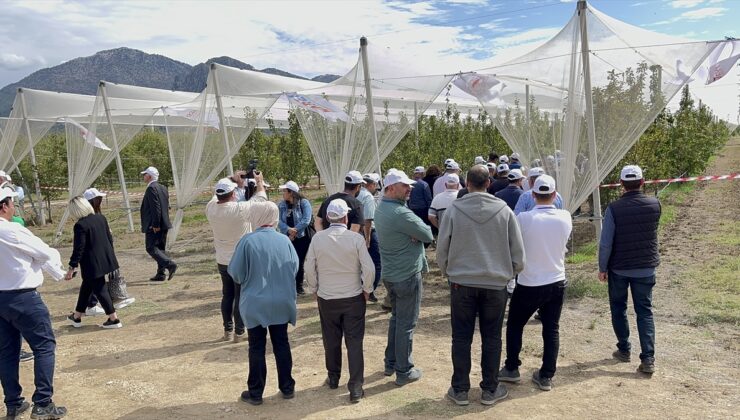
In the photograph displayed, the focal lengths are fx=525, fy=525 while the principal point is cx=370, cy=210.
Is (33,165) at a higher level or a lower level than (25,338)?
higher

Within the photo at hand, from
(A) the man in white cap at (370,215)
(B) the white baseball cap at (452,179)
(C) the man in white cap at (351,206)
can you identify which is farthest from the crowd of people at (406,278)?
(B) the white baseball cap at (452,179)

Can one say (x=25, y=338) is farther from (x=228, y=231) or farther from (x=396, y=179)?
(x=396, y=179)

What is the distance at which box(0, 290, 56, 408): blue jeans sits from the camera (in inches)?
158

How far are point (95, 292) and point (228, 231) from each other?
1.99 m

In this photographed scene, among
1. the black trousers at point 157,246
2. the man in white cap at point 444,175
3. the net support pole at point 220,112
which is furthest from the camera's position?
the net support pole at point 220,112

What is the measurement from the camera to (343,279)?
418 cm

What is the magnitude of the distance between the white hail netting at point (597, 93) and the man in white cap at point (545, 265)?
292 cm

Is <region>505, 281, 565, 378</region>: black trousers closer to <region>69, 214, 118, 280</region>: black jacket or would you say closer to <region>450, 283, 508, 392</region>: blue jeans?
<region>450, 283, 508, 392</region>: blue jeans

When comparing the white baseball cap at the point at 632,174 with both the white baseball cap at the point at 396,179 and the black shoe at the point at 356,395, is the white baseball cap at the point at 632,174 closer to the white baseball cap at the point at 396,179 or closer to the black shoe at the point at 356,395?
the white baseball cap at the point at 396,179

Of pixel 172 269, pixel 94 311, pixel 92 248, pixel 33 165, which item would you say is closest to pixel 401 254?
pixel 92 248

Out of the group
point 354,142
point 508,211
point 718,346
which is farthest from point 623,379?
point 354,142

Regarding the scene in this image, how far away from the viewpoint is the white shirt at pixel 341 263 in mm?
4152

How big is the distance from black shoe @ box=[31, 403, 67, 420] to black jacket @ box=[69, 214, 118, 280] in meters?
2.06

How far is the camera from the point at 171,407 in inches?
173
